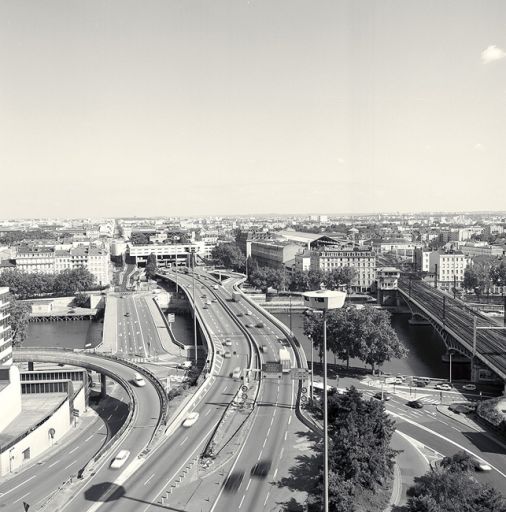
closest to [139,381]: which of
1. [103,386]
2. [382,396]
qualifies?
[103,386]

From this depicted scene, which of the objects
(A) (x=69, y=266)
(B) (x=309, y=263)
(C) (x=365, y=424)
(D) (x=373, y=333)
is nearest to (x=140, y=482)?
(C) (x=365, y=424)

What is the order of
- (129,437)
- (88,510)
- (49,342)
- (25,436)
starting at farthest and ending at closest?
(49,342) < (25,436) < (129,437) < (88,510)

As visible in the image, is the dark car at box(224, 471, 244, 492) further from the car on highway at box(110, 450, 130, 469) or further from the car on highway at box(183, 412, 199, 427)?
the car on highway at box(183, 412, 199, 427)

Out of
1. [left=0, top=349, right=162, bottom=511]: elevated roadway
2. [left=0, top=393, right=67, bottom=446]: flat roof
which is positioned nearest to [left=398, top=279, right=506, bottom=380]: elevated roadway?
[left=0, top=349, right=162, bottom=511]: elevated roadway

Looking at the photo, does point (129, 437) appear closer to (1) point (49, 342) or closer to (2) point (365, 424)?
(2) point (365, 424)

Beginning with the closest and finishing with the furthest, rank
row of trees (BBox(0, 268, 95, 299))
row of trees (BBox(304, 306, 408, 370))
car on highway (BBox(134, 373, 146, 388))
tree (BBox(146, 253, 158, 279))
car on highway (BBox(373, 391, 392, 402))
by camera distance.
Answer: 1. car on highway (BBox(373, 391, 392, 402))
2. car on highway (BBox(134, 373, 146, 388))
3. row of trees (BBox(304, 306, 408, 370))
4. row of trees (BBox(0, 268, 95, 299))
5. tree (BBox(146, 253, 158, 279))
